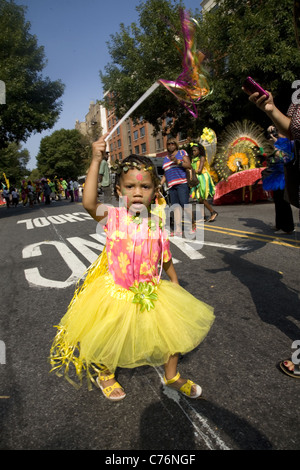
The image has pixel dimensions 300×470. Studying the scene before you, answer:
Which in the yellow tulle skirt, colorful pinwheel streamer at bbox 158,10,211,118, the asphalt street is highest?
colorful pinwheel streamer at bbox 158,10,211,118

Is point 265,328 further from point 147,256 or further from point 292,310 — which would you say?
point 147,256

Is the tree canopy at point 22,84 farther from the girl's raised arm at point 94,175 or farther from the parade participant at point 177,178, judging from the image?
the girl's raised arm at point 94,175

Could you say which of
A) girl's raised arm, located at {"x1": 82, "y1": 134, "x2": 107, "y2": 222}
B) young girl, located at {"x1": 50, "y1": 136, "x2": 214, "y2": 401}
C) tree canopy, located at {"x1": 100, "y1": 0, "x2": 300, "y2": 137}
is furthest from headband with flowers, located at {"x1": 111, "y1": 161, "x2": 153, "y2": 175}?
tree canopy, located at {"x1": 100, "y1": 0, "x2": 300, "y2": 137}

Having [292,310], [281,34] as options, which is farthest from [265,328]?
[281,34]

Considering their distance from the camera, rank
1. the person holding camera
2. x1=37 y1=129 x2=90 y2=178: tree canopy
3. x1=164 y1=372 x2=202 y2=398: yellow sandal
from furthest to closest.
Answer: x1=37 y1=129 x2=90 y2=178: tree canopy, the person holding camera, x1=164 y1=372 x2=202 y2=398: yellow sandal

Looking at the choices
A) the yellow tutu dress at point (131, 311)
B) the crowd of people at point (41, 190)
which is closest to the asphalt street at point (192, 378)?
the yellow tutu dress at point (131, 311)

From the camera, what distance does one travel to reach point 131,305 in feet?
6.35

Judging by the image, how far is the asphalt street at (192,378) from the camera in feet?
5.60

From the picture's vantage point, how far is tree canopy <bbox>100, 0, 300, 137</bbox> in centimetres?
1408

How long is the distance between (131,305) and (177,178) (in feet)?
17.3

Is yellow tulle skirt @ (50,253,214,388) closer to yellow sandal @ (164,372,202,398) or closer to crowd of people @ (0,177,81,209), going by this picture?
yellow sandal @ (164,372,202,398)

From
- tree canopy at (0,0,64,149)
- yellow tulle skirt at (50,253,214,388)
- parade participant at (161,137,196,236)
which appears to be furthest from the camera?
tree canopy at (0,0,64,149)

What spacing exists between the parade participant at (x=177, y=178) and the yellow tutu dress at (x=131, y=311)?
4.75 m

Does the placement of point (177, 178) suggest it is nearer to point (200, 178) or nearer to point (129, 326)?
point (200, 178)
